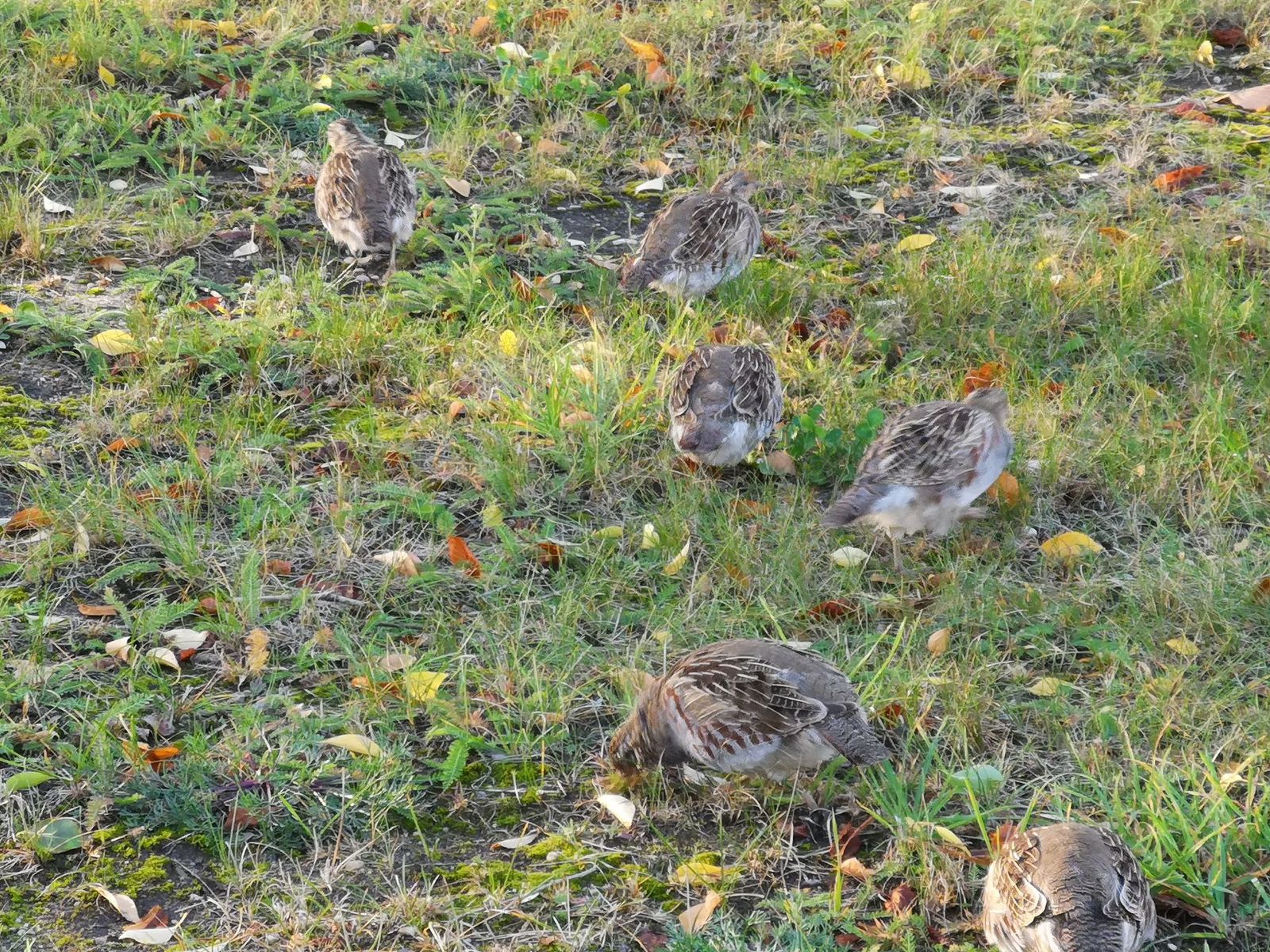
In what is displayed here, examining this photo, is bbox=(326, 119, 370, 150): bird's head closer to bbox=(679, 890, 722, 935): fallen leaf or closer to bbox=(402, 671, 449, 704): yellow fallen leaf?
bbox=(402, 671, 449, 704): yellow fallen leaf

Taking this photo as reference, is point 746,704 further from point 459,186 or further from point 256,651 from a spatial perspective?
point 459,186

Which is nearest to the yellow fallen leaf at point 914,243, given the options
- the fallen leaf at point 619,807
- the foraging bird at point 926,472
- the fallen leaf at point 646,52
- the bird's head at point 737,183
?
the bird's head at point 737,183

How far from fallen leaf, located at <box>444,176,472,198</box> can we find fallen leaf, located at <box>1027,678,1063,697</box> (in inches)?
173

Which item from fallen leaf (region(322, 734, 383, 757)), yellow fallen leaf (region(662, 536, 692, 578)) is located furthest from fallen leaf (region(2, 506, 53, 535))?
yellow fallen leaf (region(662, 536, 692, 578))

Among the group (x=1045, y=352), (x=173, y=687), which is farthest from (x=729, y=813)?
(x=1045, y=352)

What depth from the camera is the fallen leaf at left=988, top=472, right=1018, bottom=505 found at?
17.9 ft

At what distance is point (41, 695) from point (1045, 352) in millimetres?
4459

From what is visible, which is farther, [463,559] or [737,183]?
[737,183]

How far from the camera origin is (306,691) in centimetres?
448

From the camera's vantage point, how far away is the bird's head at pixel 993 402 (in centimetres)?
542

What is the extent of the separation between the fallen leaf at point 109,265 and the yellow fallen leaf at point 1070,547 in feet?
14.6

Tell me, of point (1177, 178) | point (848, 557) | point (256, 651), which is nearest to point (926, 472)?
point (848, 557)

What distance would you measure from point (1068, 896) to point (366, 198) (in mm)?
4689

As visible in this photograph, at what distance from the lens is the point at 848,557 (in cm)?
516
